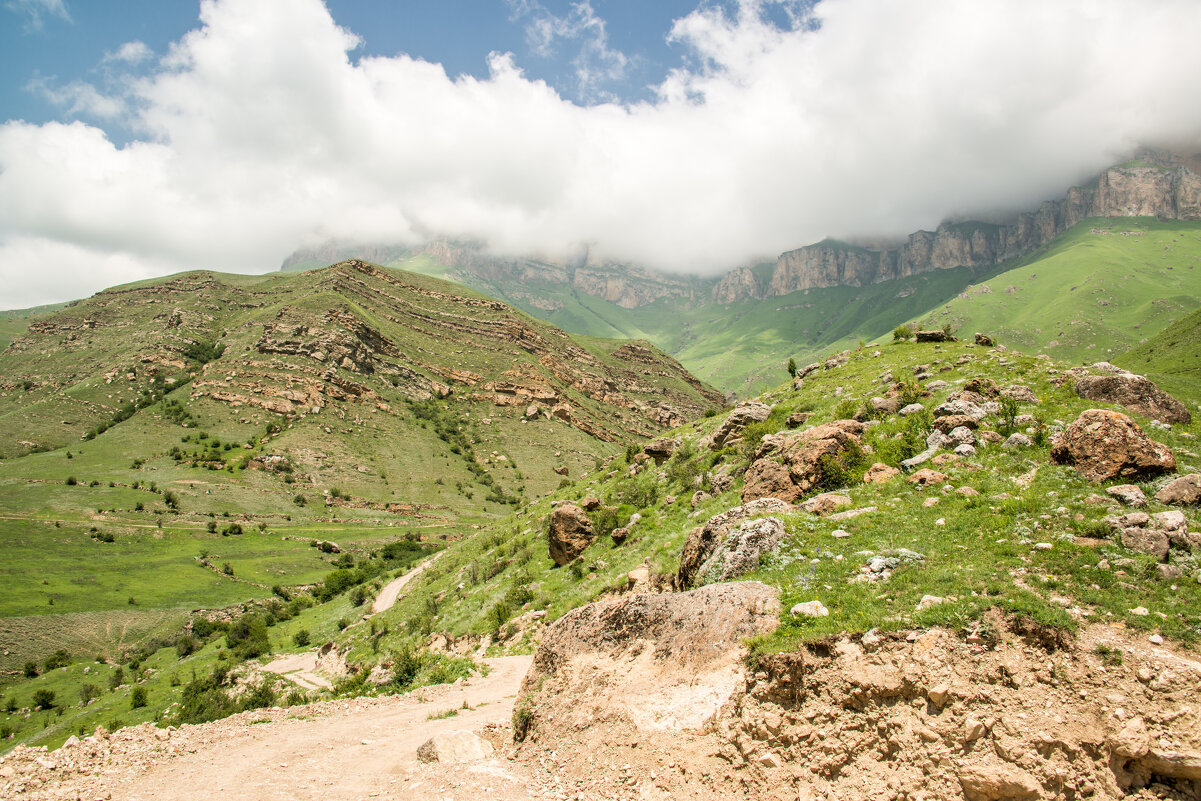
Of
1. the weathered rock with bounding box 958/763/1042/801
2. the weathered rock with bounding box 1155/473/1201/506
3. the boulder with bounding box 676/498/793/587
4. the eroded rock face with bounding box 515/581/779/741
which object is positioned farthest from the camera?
the boulder with bounding box 676/498/793/587

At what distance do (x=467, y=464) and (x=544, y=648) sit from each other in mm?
105179

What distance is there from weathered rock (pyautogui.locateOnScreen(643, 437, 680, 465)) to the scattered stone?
65.5 feet

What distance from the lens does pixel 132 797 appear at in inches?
320

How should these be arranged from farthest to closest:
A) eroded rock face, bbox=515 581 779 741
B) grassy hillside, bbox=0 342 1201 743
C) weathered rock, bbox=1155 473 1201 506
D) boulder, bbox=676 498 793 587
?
boulder, bbox=676 498 793 587 < weathered rock, bbox=1155 473 1201 506 < eroded rock face, bbox=515 581 779 741 < grassy hillside, bbox=0 342 1201 743

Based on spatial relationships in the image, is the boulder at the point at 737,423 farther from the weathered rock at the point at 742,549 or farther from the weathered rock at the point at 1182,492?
the weathered rock at the point at 1182,492

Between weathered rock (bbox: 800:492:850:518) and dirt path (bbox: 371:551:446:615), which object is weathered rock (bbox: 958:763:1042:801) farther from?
dirt path (bbox: 371:551:446:615)

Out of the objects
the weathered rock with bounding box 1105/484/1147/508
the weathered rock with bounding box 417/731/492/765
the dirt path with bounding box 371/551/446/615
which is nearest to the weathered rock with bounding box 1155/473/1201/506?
the weathered rock with bounding box 1105/484/1147/508

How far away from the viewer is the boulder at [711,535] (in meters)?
12.1

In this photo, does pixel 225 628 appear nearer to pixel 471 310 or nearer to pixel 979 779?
pixel 979 779

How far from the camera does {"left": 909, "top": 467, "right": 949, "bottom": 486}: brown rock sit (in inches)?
480

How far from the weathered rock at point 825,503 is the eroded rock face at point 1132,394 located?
28.2 feet

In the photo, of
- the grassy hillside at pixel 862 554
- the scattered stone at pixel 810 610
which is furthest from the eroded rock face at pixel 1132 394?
the scattered stone at pixel 810 610

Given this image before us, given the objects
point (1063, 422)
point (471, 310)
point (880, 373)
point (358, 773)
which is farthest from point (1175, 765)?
point (471, 310)

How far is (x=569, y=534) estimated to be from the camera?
22.0 m
